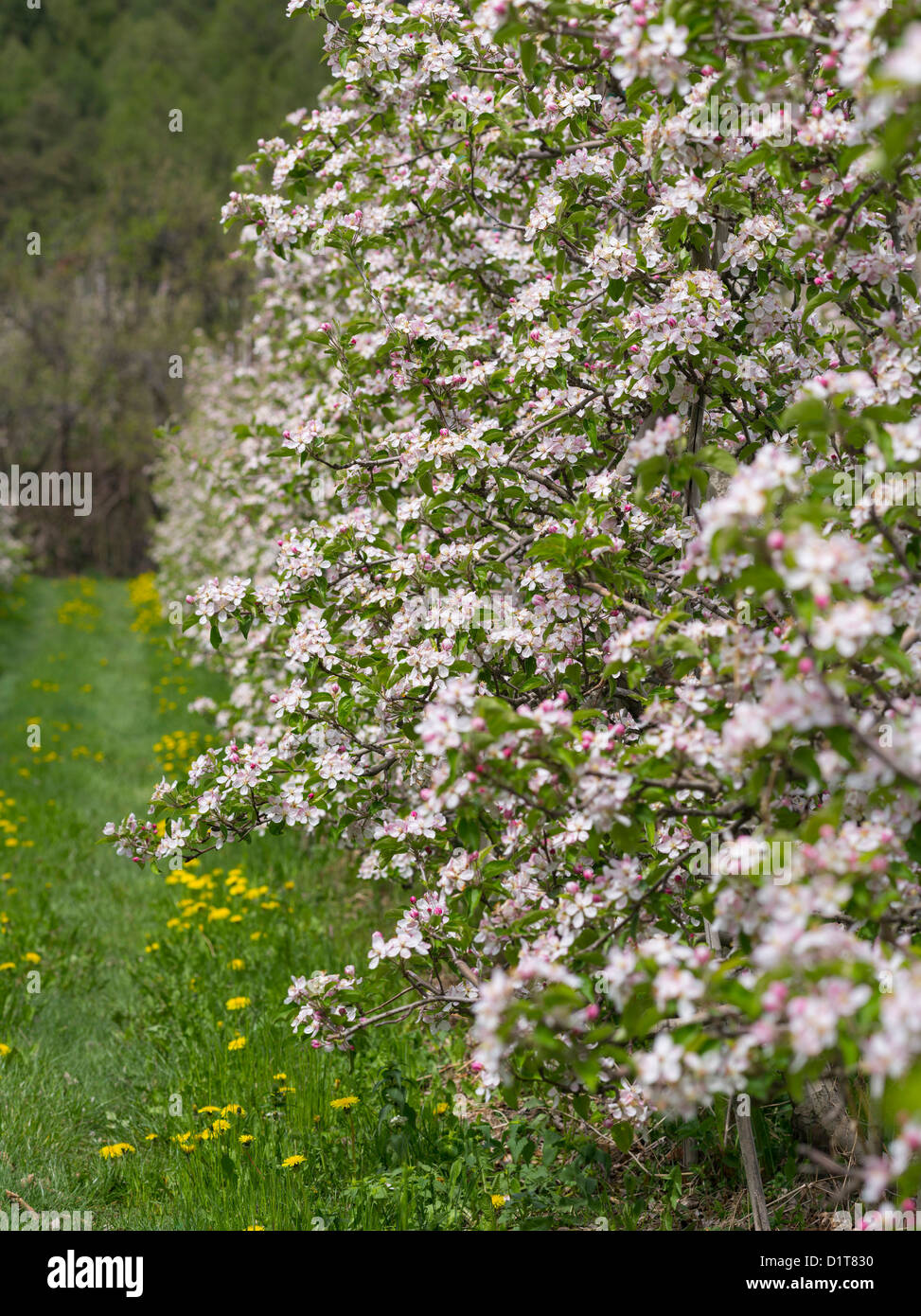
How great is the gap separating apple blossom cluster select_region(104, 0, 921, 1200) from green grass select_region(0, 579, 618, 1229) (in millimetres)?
460

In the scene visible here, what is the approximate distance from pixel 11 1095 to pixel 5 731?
6.00 metres

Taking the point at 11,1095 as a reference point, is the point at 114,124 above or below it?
above

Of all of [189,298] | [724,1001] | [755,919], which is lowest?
[724,1001]

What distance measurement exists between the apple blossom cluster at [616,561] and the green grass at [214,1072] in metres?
0.46

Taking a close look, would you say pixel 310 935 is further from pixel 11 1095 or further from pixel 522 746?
pixel 522 746

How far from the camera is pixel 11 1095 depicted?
340cm

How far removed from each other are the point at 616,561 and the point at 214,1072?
220cm

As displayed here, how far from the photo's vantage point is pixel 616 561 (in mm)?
2479

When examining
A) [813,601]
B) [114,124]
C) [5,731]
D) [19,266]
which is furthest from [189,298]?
[813,601]
